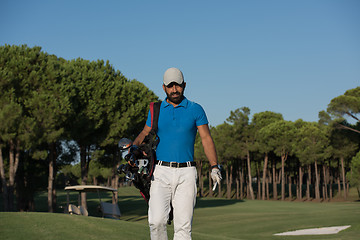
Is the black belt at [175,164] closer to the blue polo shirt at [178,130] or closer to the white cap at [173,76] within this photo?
the blue polo shirt at [178,130]

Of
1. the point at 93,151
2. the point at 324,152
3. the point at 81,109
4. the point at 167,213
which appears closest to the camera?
the point at 167,213

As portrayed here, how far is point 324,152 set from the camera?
6369cm

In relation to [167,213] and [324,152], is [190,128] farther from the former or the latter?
[324,152]

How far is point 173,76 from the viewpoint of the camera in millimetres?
5891

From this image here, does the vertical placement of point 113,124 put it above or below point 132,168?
above

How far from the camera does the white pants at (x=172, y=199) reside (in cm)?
559

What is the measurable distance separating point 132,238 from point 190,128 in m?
10.8

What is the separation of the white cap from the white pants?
1.09 meters

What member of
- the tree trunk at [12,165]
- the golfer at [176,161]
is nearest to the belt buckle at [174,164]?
the golfer at [176,161]

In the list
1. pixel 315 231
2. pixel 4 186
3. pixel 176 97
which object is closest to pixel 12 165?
pixel 4 186

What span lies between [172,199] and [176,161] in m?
0.48

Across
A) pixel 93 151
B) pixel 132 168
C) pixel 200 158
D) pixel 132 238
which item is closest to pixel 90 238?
pixel 132 238

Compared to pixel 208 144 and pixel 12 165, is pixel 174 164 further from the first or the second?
pixel 12 165

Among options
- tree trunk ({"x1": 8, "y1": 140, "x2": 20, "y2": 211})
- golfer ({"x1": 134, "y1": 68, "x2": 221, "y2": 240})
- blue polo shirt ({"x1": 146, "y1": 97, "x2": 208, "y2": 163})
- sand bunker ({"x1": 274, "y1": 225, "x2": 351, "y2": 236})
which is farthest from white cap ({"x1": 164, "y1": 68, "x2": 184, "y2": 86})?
tree trunk ({"x1": 8, "y1": 140, "x2": 20, "y2": 211})
